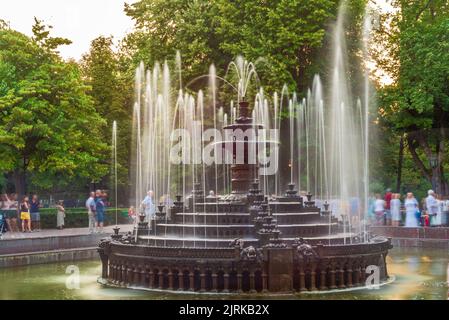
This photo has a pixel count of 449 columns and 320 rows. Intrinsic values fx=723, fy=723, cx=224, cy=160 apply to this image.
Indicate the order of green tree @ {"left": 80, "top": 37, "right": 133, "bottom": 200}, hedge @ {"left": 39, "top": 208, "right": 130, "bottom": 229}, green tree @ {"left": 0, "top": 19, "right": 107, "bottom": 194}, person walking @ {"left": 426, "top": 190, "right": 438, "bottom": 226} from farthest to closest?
green tree @ {"left": 80, "top": 37, "right": 133, "bottom": 200} < hedge @ {"left": 39, "top": 208, "right": 130, "bottom": 229} < green tree @ {"left": 0, "top": 19, "right": 107, "bottom": 194} < person walking @ {"left": 426, "top": 190, "right": 438, "bottom": 226}

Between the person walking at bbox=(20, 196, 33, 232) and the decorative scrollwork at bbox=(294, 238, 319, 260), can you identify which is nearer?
the decorative scrollwork at bbox=(294, 238, 319, 260)

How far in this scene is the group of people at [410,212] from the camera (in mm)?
30250

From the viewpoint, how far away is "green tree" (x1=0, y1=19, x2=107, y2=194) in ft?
116

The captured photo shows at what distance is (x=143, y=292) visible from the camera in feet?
54.9

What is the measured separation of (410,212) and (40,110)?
61.9 feet

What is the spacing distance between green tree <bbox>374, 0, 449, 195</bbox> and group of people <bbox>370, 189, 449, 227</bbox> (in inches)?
323

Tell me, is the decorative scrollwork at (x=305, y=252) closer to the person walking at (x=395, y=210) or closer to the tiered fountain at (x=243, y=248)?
the tiered fountain at (x=243, y=248)

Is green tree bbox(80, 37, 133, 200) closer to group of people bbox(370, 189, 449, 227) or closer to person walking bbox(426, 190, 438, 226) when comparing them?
group of people bbox(370, 189, 449, 227)

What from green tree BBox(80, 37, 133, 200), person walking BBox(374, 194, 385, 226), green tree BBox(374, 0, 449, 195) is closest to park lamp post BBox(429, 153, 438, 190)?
green tree BBox(374, 0, 449, 195)

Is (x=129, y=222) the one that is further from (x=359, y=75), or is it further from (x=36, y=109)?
(x=359, y=75)

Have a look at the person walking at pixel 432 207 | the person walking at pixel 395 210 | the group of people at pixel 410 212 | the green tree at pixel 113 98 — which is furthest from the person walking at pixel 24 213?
the green tree at pixel 113 98

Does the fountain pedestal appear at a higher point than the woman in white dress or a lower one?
lower

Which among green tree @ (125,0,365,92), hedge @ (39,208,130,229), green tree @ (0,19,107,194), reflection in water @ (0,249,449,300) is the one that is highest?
green tree @ (125,0,365,92)

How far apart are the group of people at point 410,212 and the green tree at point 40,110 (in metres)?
15.5
